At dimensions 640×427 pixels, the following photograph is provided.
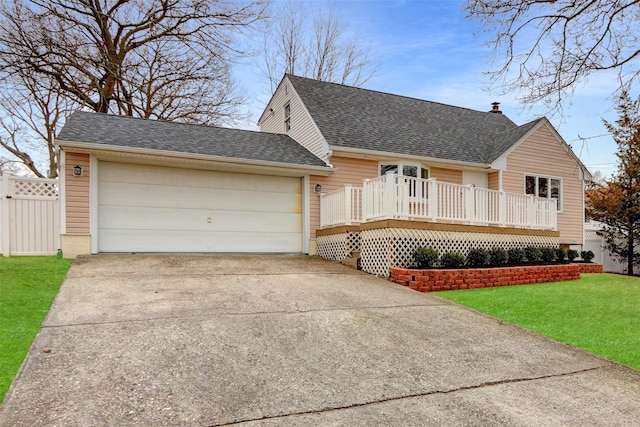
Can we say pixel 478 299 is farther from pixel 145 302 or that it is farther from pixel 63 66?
pixel 63 66

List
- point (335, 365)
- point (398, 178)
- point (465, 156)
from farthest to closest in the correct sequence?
point (465, 156) < point (398, 178) < point (335, 365)

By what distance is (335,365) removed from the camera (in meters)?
4.01

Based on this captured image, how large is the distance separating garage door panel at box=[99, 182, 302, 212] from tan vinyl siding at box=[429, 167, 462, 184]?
15.5 feet

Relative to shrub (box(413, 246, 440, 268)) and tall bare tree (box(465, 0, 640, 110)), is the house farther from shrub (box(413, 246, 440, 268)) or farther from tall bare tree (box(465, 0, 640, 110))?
tall bare tree (box(465, 0, 640, 110))

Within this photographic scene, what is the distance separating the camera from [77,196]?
945 centimetres

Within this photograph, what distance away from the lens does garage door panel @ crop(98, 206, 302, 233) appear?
32.6 feet

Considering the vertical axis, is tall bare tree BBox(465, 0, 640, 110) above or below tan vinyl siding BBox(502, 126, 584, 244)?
above

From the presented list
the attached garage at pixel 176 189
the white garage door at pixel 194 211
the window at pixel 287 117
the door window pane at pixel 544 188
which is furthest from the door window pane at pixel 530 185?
the window at pixel 287 117

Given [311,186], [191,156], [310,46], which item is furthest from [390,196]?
[310,46]

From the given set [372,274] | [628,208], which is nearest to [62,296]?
[372,274]

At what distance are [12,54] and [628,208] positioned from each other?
24.1 metres

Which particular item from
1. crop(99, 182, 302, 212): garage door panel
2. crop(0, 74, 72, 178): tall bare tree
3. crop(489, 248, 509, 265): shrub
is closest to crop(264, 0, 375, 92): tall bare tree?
crop(0, 74, 72, 178): tall bare tree

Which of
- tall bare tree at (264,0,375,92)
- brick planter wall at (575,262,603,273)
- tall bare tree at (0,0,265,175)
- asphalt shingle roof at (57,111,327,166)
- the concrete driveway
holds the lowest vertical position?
brick planter wall at (575,262,603,273)

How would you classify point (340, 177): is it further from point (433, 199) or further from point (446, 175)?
point (446, 175)
